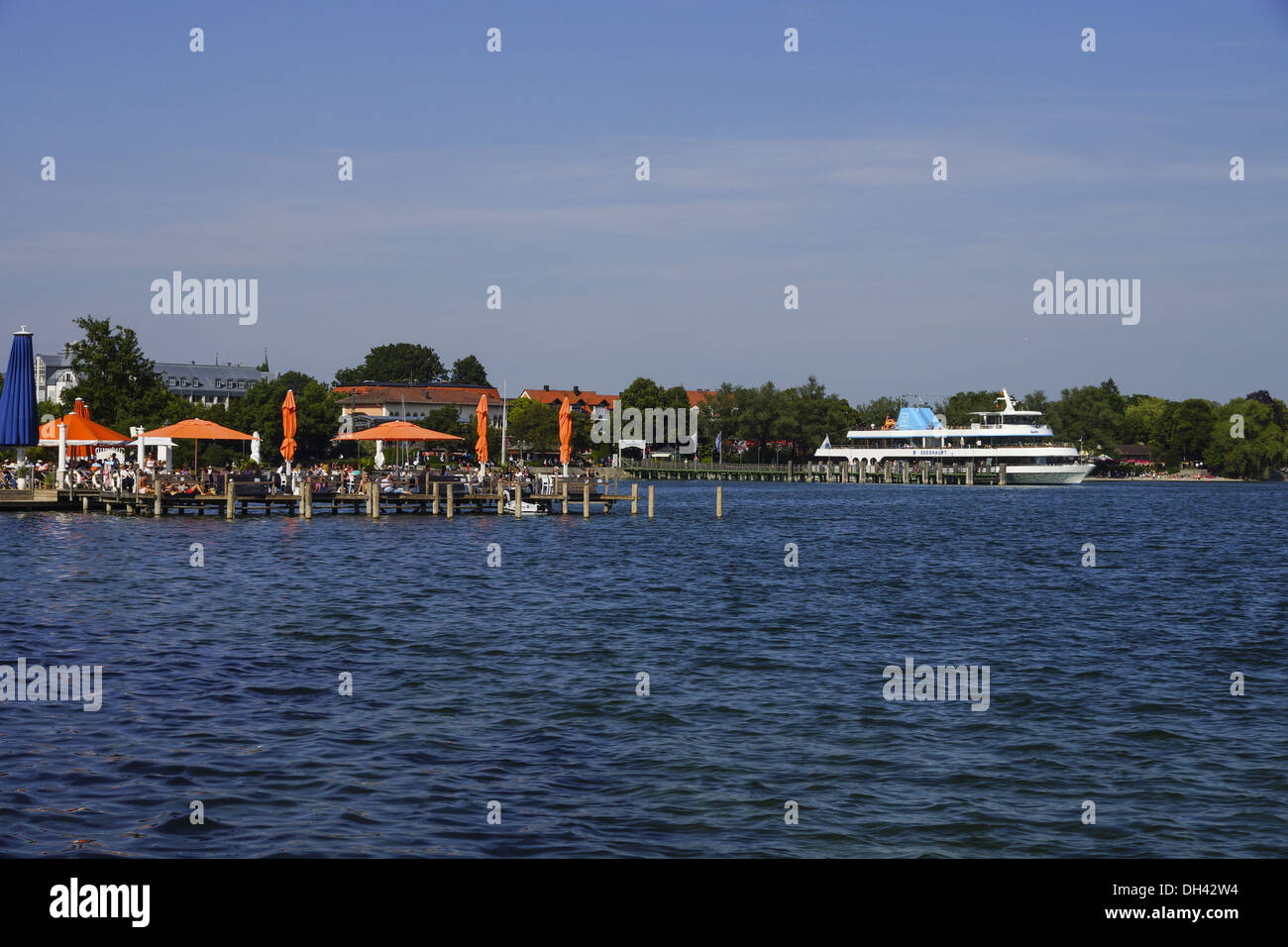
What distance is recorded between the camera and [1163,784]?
12.4 m

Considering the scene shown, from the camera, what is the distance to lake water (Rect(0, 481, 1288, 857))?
10656mm

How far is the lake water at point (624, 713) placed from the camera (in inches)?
420

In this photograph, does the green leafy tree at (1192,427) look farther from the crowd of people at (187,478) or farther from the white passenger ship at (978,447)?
the crowd of people at (187,478)

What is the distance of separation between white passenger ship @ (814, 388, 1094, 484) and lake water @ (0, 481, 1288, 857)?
102334 millimetres

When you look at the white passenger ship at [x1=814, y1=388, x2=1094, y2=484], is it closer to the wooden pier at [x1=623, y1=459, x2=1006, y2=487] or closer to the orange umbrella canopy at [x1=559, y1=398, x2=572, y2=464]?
the wooden pier at [x1=623, y1=459, x2=1006, y2=487]

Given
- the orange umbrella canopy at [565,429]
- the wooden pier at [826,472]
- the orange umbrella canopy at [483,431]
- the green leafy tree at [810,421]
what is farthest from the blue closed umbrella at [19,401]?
the green leafy tree at [810,421]

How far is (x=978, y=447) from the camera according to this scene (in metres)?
139

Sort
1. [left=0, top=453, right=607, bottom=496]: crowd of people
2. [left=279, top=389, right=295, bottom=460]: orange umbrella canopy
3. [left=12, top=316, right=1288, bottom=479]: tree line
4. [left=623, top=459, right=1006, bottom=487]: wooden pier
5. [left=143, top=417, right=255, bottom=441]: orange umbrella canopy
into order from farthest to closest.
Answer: [left=12, top=316, right=1288, bottom=479]: tree line < [left=623, top=459, right=1006, bottom=487]: wooden pier < [left=279, top=389, right=295, bottom=460]: orange umbrella canopy < [left=0, top=453, right=607, bottom=496]: crowd of people < [left=143, top=417, right=255, bottom=441]: orange umbrella canopy

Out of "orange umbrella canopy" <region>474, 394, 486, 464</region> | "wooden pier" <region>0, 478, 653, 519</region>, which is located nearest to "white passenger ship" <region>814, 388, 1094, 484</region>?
"wooden pier" <region>0, 478, 653, 519</region>

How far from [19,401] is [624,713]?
41.4m
